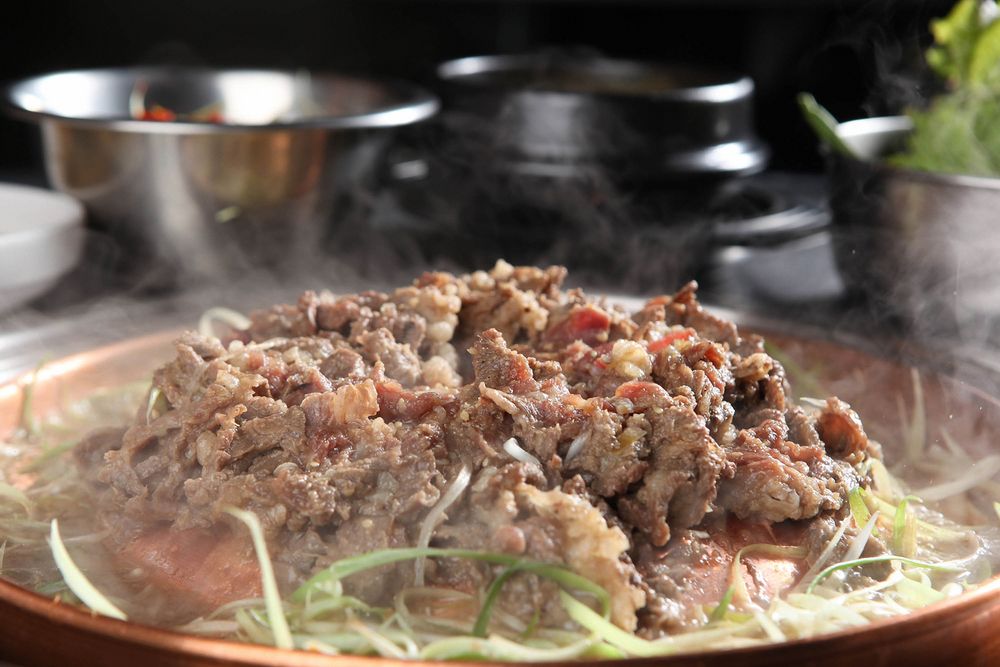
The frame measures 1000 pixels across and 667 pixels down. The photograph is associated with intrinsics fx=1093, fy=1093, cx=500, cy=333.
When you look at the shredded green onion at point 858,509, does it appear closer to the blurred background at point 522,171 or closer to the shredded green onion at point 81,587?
the blurred background at point 522,171

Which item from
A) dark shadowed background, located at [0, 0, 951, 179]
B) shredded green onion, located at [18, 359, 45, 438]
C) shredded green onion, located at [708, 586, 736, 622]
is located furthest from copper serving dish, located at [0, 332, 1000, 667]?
dark shadowed background, located at [0, 0, 951, 179]

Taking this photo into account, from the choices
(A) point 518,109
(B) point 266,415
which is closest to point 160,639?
(B) point 266,415

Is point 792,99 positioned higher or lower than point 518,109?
lower

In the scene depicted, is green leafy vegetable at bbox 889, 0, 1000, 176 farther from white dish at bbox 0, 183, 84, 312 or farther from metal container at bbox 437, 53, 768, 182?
white dish at bbox 0, 183, 84, 312

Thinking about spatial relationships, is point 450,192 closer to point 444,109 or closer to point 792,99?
point 444,109

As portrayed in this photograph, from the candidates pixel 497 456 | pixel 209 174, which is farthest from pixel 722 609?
pixel 209 174
